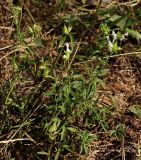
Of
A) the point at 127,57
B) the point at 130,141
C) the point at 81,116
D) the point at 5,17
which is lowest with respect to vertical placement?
the point at 130,141

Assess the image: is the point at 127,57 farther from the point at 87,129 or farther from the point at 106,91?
the point at 87,129

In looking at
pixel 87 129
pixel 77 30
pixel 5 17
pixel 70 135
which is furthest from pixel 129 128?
pixel 5 17

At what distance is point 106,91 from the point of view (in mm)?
2447

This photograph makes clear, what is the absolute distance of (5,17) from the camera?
9.04 feet

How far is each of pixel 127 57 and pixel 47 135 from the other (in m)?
0.83

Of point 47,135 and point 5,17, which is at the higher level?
point 5,17

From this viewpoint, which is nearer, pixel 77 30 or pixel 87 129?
pixel 87 129

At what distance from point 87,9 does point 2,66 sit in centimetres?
75

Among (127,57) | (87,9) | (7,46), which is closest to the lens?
(7,46)

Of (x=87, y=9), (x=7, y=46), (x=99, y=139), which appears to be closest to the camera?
(x=99, y=139)

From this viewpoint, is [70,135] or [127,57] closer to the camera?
[70,135]

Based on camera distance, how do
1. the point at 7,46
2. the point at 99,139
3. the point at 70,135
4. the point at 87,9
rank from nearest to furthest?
the point at 70,135 → the point at 99,139 → the point at 7,46 → the point at 87,9

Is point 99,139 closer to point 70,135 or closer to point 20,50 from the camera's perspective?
point 70,135

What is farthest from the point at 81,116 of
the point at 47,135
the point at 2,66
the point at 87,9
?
the point at 87,9
